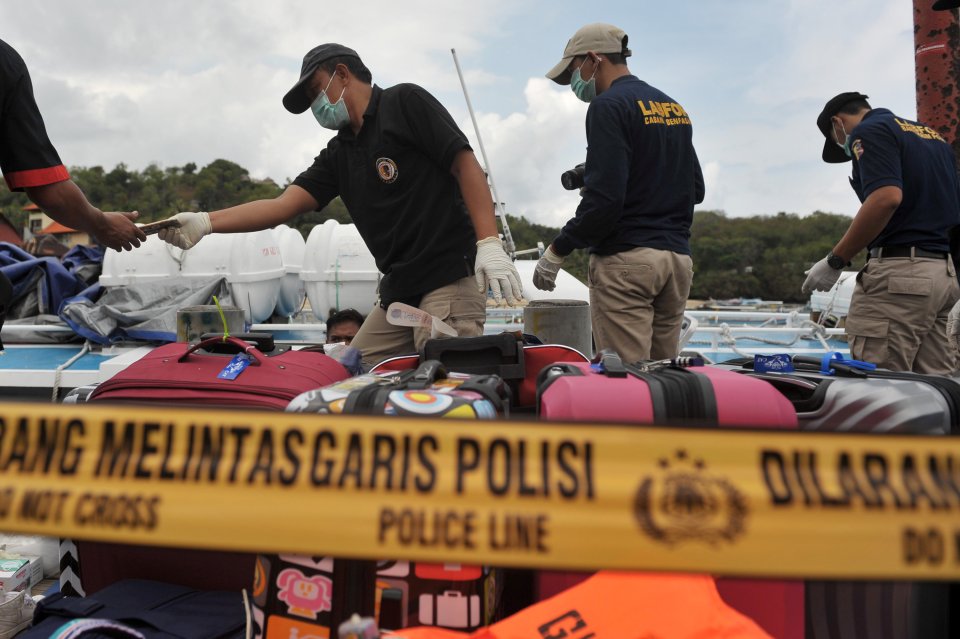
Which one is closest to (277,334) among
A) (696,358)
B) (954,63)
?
(696,358)

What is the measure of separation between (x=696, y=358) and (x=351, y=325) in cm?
A: 286

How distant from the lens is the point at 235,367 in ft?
6.87

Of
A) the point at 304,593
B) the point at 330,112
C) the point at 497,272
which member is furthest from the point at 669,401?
the point at 330,112

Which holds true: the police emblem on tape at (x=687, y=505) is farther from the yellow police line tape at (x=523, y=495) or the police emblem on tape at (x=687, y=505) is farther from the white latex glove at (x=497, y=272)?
the white latex glove at (x=497, y=272)

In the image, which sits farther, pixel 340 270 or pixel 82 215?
pixel 340 270

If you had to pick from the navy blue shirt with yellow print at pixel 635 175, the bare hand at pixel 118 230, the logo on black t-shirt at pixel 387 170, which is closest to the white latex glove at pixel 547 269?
the navy blue shirt with yellow print at pixel 635 175

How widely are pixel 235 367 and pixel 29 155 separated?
1343 millimetres

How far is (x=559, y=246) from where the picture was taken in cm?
339

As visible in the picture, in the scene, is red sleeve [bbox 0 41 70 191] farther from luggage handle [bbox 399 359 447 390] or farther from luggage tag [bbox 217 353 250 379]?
luggage handle [bbox 399 359 447 390]

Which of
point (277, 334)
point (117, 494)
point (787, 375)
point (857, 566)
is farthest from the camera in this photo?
point (277, 334)

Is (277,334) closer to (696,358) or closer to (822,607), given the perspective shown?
(696,358)

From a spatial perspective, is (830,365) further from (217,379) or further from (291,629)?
(217,379)

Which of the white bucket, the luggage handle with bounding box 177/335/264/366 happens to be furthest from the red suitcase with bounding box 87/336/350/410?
the white bucket

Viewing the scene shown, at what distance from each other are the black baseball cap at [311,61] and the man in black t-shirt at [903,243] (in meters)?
2.52
